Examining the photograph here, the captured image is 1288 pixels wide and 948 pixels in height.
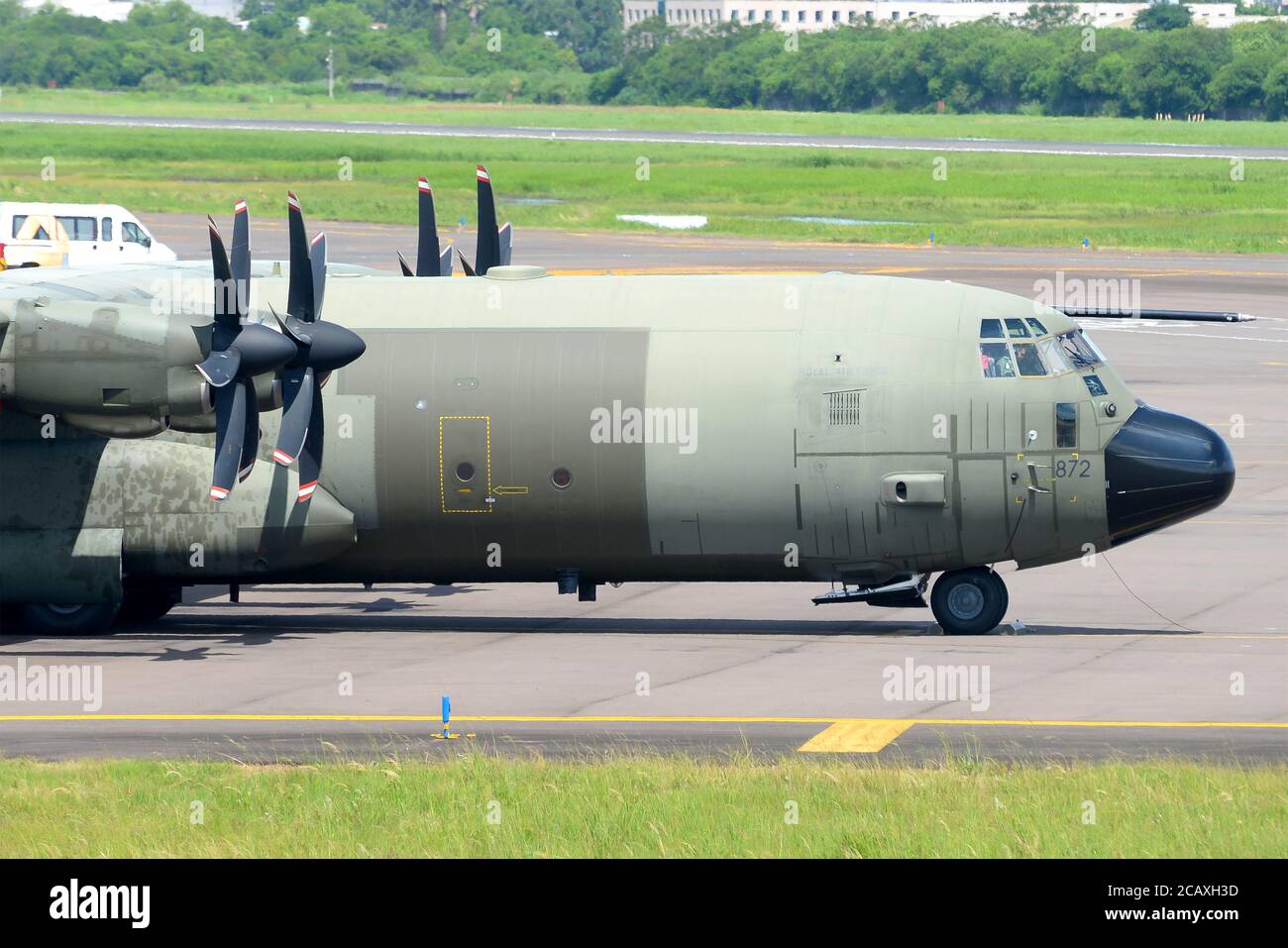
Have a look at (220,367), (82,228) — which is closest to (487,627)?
(220,367)

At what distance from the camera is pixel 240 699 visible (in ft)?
82.8

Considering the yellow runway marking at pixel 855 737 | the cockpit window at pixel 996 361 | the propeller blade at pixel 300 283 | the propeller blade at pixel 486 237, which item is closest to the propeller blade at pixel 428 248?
the propeller blade at pixel 486 237

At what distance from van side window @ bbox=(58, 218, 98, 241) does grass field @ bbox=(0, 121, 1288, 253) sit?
3996 cm

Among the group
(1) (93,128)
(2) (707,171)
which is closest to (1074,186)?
(2) (707,171)

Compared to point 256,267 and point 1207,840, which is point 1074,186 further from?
point 1207,840

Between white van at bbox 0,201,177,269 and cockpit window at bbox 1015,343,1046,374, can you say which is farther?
white van at bbox 0,201,177,269

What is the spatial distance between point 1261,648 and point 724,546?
793cm

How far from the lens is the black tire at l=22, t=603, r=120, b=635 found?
2978cm

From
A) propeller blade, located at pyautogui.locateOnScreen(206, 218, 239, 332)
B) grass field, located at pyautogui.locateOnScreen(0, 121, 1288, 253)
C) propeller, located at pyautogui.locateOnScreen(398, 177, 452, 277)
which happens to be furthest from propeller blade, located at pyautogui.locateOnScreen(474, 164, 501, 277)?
grass field, located at pyautogui.locateOnScreen(0, 121, 1288, 253)

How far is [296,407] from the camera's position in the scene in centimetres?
2734

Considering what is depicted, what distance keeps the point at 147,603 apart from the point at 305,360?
6351 mm

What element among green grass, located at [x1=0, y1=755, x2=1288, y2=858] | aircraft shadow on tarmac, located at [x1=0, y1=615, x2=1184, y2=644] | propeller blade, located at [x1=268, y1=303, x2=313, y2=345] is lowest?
aircraft shadow on tarmac, located at [x1=0, y1=615, x2=1184, y2=644]

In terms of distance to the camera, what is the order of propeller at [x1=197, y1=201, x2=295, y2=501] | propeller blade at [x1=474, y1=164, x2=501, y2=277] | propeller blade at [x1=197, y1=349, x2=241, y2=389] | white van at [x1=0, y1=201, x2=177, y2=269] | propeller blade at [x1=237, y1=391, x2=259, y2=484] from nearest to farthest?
1. propeller blade at [x1=197, y1=349, x2=241, y2=389]
2. propeller at [x1=197, y1=201, x2=295, y2=501]
3. propeller blade at [x1=237, y1=391, x2=259, y2=484]
4. propeller blade at [x1=474, y1=164, x2=501, y2=277]
5. white van at [x1=0, y1=201, x2=177, y2=269]

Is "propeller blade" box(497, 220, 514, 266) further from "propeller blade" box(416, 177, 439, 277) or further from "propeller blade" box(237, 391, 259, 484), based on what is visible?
"propeller blade" box(237, 391, 259, 484)
